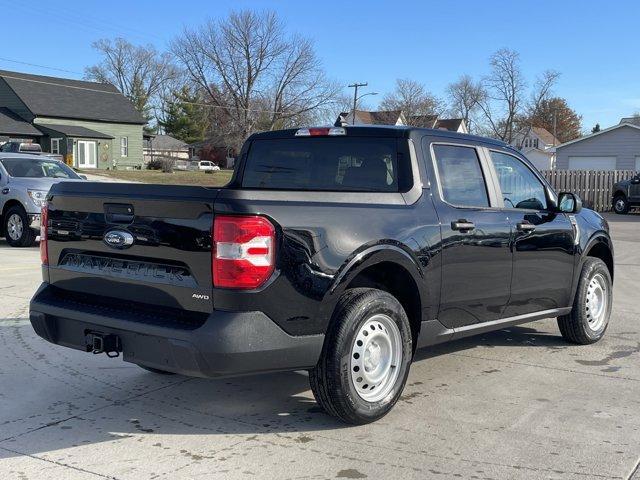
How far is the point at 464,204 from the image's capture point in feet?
16.9

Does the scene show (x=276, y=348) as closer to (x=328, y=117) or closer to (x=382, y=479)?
(x=382, y=479)

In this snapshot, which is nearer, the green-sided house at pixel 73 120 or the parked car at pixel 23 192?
the parked car at pixel 23 192

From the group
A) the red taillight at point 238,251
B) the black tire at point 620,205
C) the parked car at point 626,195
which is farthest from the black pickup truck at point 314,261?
the black tire at point 620,205

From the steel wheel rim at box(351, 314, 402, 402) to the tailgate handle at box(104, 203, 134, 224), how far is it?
4.96 feet

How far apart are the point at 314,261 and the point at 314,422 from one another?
115 centimetres

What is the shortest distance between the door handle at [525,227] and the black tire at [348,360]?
5.17ft

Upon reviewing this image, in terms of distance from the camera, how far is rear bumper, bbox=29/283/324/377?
12.2 ft

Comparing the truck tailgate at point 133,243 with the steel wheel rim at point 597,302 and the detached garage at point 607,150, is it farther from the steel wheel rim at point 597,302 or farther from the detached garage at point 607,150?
the detached garage at point 607,150

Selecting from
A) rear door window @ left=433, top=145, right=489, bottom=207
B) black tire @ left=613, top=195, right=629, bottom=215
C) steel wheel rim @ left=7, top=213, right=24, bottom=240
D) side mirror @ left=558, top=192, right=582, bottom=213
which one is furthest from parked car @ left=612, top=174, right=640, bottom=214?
rear door window @ left=433, top=145, right=489, bottom=207

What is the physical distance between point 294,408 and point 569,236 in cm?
290

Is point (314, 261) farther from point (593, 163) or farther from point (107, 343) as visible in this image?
point (593, 163)

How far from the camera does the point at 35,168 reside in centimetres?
1435

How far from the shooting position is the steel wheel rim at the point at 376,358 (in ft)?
14.1

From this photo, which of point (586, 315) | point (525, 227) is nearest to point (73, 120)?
point (586, 315)
